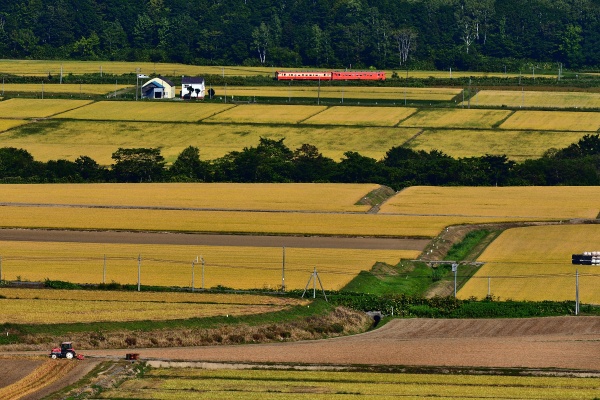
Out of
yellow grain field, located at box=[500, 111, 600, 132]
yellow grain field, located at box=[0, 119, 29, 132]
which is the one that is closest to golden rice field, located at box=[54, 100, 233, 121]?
yellow grain field, located at box=[0, 119, 29, 132]

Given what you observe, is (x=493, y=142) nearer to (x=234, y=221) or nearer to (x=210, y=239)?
(x=234, y=221)

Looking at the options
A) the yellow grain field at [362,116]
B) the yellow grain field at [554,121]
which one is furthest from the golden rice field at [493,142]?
the yellow grain field at [362,116]

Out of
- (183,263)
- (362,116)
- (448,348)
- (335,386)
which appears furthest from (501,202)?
(335,386)

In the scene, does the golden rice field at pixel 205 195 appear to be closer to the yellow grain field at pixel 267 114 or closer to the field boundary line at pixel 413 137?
the field boundary line at pixel 413 137

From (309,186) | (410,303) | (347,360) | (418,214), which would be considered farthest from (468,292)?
(309,186)

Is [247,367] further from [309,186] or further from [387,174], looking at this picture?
[387,174]
